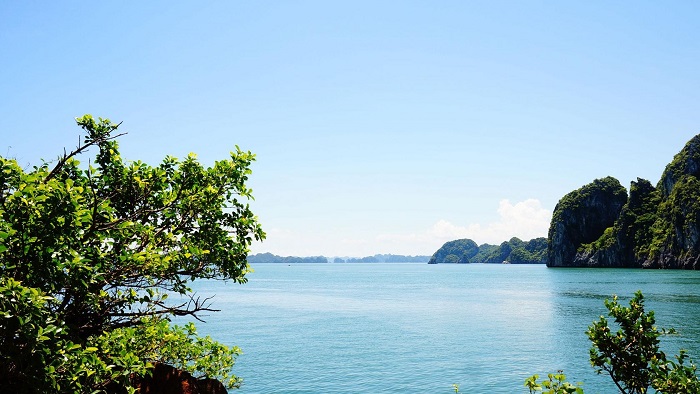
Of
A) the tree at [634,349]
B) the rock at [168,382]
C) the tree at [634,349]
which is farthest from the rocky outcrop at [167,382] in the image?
the tree at [634,349]

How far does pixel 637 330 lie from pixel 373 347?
37.6 meters

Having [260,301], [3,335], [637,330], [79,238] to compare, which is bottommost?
[260,301]

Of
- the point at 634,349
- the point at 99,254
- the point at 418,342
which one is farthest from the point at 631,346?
the point at 418,342

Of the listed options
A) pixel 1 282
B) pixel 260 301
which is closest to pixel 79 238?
pixel 1 282

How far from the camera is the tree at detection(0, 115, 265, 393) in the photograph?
6.16 meters

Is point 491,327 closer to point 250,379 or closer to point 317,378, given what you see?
point 317,378

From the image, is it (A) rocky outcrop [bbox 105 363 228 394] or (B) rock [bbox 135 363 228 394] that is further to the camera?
(B) rock [bbox 135 363 228 394]

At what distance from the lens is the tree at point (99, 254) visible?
20.2 ft

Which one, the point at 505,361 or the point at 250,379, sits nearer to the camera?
the point at 250,379

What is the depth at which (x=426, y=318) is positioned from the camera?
228ft

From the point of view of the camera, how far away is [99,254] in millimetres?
7344

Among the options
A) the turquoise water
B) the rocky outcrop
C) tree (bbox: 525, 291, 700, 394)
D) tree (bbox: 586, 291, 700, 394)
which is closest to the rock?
the rocky outcrop

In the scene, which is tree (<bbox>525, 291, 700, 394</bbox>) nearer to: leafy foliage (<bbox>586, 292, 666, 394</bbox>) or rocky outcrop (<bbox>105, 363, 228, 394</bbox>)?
leafy foliage (<bbox>586, 292, 666, 394</bbox>)

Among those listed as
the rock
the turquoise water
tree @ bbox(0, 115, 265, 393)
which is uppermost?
tree @ bbox(0, 115, 265, 393)
